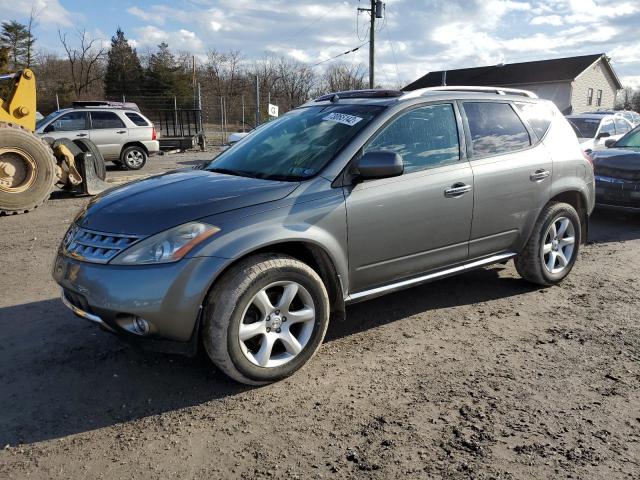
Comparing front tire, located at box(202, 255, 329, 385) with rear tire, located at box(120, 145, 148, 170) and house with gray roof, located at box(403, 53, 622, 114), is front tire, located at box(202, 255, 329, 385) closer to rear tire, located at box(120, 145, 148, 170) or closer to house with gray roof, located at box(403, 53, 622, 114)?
rear tire, located at box(120, 145, 148, 170)

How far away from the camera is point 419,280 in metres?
4.01

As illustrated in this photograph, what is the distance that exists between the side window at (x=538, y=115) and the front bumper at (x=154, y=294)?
3.29 metres

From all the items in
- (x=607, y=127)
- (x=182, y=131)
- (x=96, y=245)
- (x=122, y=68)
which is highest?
(x=122, y=68)

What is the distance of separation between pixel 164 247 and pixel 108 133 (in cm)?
1335

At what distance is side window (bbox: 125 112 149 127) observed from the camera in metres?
15.4

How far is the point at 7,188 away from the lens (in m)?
8.25

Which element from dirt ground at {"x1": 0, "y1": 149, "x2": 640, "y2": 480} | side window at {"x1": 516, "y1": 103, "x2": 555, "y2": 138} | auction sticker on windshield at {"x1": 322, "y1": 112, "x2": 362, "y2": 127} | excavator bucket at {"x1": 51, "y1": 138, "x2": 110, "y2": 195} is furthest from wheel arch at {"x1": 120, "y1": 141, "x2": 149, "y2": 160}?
side window at {"x1": 516, "y1": 103, "x2": 555, "y2": 138}

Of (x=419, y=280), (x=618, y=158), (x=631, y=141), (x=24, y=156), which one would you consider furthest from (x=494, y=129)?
(x=24, y=156)

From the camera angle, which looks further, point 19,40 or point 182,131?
point 19,40

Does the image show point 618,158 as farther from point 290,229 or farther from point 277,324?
point 277,324

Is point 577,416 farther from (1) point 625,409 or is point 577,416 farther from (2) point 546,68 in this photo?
(2) point 546,68

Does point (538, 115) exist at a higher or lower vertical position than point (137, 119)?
lower

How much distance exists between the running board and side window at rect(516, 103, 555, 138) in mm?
1194

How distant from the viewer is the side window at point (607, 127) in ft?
40.8
